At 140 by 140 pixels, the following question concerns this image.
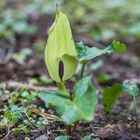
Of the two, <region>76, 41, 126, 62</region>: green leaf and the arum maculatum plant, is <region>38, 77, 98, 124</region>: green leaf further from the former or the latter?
<region>76, 41, 126, 62</region>: green leaf

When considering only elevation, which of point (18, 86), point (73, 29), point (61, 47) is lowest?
point (18, 86)

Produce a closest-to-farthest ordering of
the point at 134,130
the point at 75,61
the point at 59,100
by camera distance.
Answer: the point at 59,100, the point at 75,61, the point at 134,130

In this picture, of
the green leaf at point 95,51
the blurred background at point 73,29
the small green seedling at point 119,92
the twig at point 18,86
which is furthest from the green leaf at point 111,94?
the blurred background at point 73,29

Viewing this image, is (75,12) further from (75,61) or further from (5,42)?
(75,61)

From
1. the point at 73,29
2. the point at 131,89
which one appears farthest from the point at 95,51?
the point at 73,29

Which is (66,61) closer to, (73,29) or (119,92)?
(119,92)

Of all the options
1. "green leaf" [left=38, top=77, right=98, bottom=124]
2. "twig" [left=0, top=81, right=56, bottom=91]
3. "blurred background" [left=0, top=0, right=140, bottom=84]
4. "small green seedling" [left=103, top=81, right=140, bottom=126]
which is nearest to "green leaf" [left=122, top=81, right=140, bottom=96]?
"small green seedling" [left=103, top=81, right=140, bottom=126]

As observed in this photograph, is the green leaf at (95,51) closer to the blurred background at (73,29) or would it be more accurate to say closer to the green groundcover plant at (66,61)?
the green groundcover plant at (66,61)

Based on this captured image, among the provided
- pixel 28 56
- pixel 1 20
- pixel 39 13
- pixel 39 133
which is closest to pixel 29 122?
pixel 39 133
